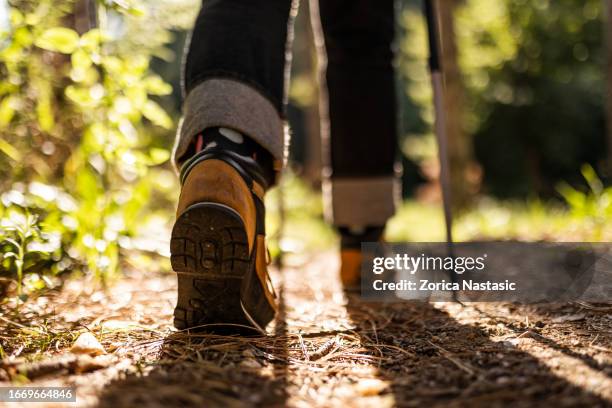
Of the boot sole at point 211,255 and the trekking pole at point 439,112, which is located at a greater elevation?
the trekking pole at point 439,112

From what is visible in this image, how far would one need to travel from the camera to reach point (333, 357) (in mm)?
963

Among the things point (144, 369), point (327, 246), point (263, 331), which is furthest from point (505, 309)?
point (327, 246)

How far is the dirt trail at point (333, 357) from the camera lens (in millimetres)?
735

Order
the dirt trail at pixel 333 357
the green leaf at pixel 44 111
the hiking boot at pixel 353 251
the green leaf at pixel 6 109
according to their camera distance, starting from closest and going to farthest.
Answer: the dirt trail at pixel 333 357
the green leaf at pixel 6 109
the green leaf at pixel 44 111
the hiking boot at pixel 353 251

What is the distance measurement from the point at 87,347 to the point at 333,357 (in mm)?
414

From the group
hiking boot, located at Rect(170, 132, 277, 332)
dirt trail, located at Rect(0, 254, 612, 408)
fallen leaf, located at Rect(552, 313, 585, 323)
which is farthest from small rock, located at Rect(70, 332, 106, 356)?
fallen leaf, located at Rect(552, 313, 585, 323)

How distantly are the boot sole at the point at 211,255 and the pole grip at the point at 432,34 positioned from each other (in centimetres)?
88

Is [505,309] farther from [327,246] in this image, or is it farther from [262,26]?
[327,246]

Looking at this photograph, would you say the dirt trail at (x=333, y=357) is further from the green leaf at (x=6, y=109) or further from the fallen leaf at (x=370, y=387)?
the green leaf at (x=6, y=109)

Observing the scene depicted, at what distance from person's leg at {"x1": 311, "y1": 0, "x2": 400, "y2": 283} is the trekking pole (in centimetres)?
12

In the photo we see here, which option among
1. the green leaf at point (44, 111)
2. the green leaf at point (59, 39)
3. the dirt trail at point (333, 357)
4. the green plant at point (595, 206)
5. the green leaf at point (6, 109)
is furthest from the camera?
the green plant at point (595, 206)

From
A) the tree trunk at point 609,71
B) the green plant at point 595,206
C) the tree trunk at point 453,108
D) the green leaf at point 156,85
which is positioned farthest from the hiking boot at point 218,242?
the tree trunk at point 453,108

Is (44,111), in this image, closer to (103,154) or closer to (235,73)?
(103,154)

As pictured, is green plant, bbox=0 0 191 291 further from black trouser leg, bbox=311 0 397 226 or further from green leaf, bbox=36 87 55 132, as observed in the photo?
black trouser leg, bbox=311 0 397 226
